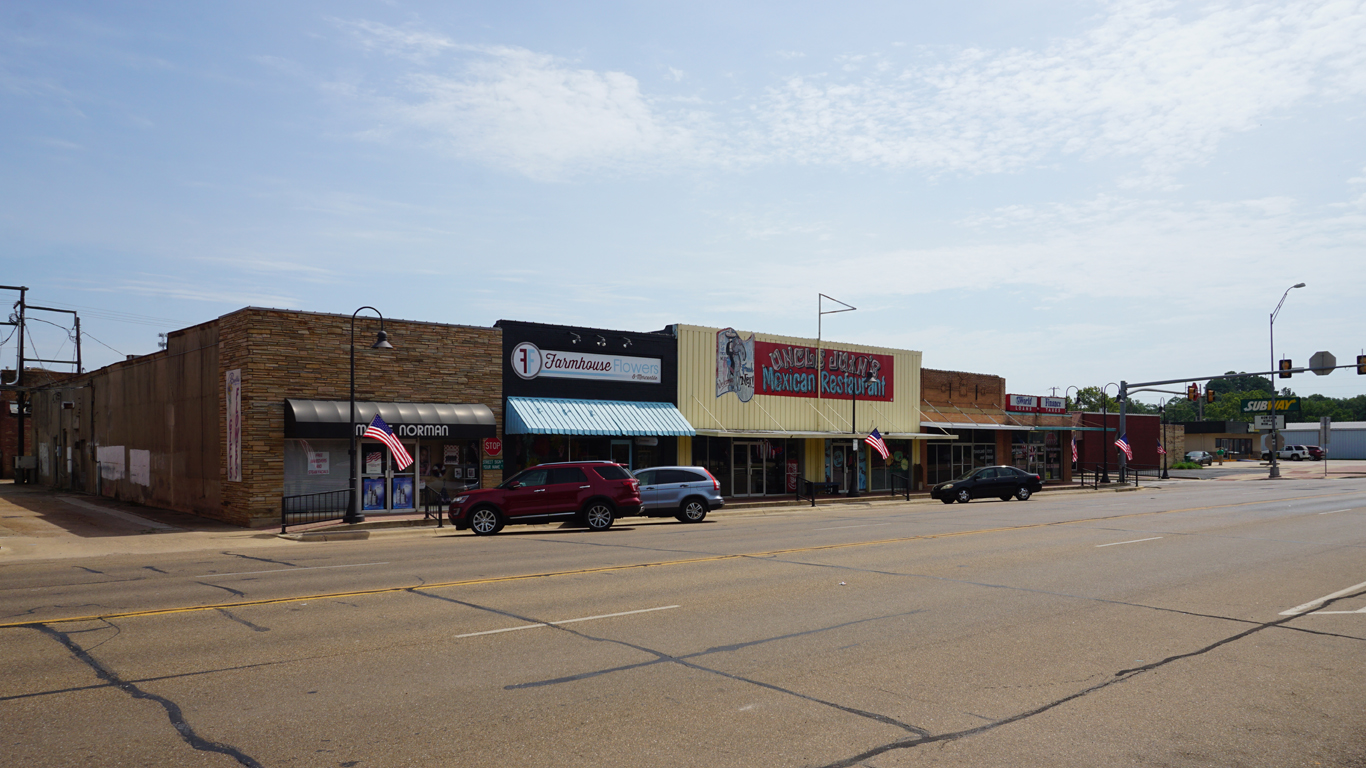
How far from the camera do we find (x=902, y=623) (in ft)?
32.8

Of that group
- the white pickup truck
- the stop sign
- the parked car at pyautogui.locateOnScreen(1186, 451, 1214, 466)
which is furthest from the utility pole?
the white pickup truck

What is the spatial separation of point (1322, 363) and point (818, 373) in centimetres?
2500

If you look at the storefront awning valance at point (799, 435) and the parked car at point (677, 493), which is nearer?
the parked car at point (677, 493)

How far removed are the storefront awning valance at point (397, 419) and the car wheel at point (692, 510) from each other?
20.8 ft

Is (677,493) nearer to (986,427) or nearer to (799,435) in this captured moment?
(799,435)

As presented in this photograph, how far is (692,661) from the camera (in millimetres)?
8234

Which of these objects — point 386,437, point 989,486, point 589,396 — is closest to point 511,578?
point 386,437

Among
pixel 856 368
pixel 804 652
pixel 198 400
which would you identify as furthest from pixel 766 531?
pixel 856 368

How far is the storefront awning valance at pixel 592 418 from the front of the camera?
2927 centimetres

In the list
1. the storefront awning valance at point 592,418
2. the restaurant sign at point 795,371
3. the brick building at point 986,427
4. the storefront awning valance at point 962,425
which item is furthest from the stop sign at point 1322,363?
the storefront awning valance at point 592,418

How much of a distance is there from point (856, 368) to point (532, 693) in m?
35.8

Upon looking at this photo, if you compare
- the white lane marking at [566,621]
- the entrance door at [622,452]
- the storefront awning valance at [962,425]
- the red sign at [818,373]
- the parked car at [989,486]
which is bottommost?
the parked car at [989,486]

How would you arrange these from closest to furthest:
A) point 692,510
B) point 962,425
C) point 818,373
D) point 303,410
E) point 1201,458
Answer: point 303,410 → point 692,510 → point 818,373 → point 962,425 → point 1201,458

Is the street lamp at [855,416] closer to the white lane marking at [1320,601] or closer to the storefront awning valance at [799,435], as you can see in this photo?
the storefront awning valance at [799,435]
